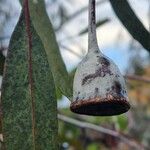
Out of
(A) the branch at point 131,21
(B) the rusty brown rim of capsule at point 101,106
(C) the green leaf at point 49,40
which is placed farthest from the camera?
(A) the branch at point 131,21

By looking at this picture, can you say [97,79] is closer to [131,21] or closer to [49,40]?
[49,40]

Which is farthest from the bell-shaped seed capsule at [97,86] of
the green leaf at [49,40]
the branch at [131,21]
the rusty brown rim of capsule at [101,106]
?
the branch at [131,21]

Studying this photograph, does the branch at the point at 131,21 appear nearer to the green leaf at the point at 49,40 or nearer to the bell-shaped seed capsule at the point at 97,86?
the green leaf at the point at 49,40

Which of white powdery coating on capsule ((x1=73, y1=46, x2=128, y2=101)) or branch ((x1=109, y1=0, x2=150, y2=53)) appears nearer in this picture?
white powdery coating on capsule ((x1=73, y1=46, x2=128, y2=101))

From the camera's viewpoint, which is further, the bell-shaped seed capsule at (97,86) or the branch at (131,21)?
the branch at (131,21)

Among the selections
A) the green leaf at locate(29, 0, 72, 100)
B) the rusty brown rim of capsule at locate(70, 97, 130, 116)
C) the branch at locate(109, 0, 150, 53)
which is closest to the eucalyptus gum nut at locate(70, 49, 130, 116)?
the rusty brown rim of capsule at locate(70, 97, 130, 116)

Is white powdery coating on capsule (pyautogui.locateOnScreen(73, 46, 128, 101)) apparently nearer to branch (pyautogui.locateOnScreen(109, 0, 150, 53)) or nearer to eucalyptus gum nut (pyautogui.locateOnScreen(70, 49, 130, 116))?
eucalyptus gum nut (pyautogui.locateOnScreen(70, 49, 130, 116))

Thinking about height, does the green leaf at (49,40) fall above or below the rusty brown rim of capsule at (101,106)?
above
